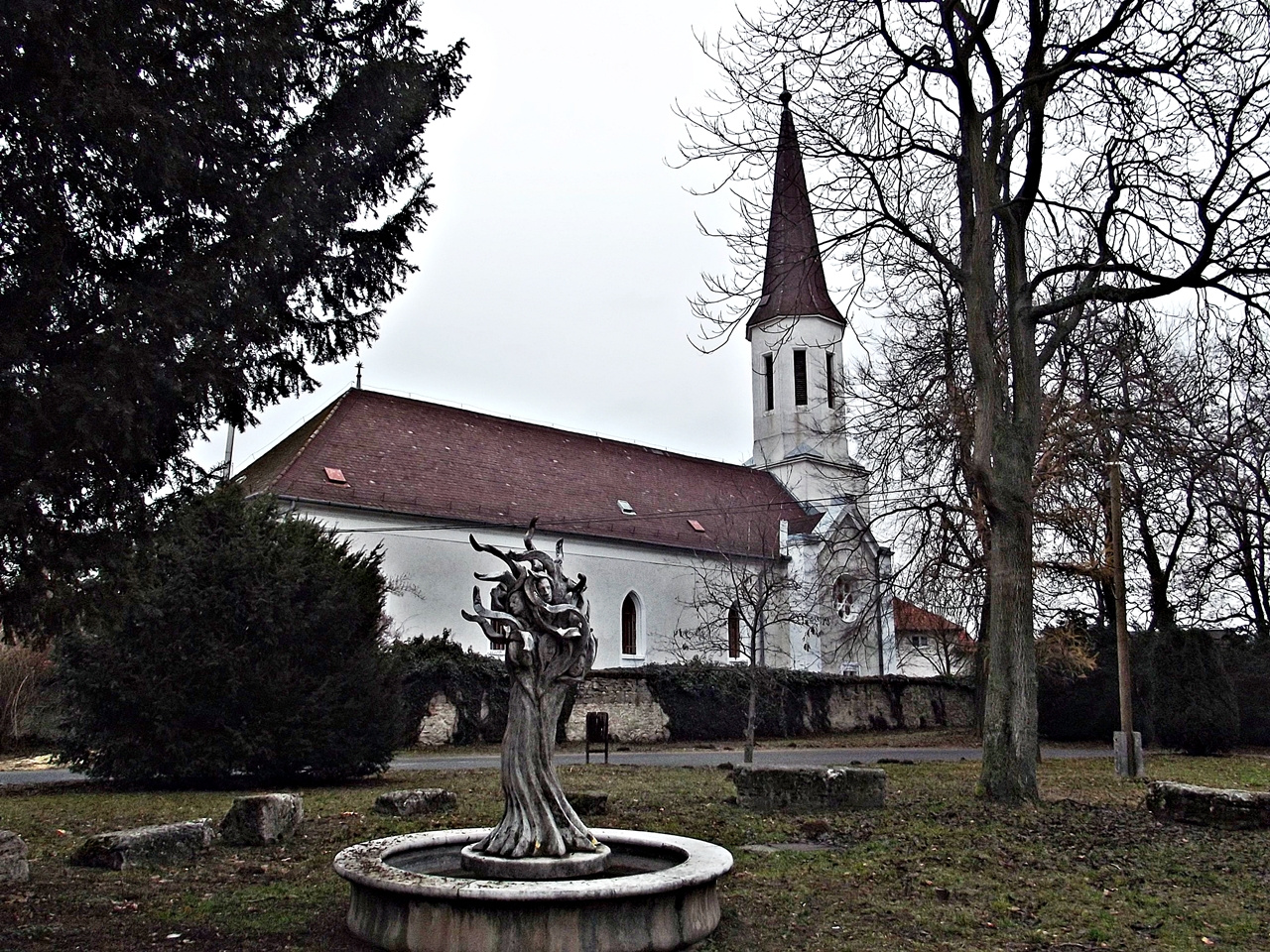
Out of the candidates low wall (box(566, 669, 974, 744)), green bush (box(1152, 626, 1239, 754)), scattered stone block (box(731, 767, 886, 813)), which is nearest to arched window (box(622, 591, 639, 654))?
low wall (box(566, 669, 974, 744))

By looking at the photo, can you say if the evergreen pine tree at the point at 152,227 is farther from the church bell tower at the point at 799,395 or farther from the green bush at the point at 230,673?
the church bell tower at the point at 799,395

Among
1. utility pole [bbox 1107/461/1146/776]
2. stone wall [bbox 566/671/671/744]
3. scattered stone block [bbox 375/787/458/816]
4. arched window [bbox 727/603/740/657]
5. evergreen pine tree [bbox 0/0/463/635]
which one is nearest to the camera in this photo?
evergreen pine tree [bbox 0/0/463/635]

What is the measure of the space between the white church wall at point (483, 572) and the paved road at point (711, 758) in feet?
16.1

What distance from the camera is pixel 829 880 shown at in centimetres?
794

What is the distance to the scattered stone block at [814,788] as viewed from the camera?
12023 mm

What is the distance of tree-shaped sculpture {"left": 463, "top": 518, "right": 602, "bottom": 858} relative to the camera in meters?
6.38

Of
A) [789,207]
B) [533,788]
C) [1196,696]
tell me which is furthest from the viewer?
[1196,696]

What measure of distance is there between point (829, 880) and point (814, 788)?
421 cm

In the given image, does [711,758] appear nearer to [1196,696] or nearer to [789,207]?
[1196,696]

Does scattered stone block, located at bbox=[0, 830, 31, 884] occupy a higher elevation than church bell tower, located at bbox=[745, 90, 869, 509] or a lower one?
lower

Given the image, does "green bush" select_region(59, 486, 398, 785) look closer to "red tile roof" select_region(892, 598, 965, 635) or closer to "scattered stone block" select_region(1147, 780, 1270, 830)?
"scattered stone block" select_region(1147, 780, 1270, 830)

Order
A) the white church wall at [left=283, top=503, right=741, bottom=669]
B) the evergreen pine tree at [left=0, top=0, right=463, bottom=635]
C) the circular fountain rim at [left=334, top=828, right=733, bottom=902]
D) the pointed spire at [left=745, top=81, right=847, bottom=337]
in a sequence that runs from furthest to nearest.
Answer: the white church wall at [left=283, top=503, right=741, bottom=669] < the pointed spire at [left=745, top=81, right=847, bottom=337] < the evergreen pine tree at [left=0, top=0, right=463, bottom=635] < the circular fountain rim at [left=334, top=828, right=733, bottom=902]

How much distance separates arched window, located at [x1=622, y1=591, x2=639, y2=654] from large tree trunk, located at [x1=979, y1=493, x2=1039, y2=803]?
83.1ft

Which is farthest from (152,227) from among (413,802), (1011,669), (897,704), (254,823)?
(897,704)
